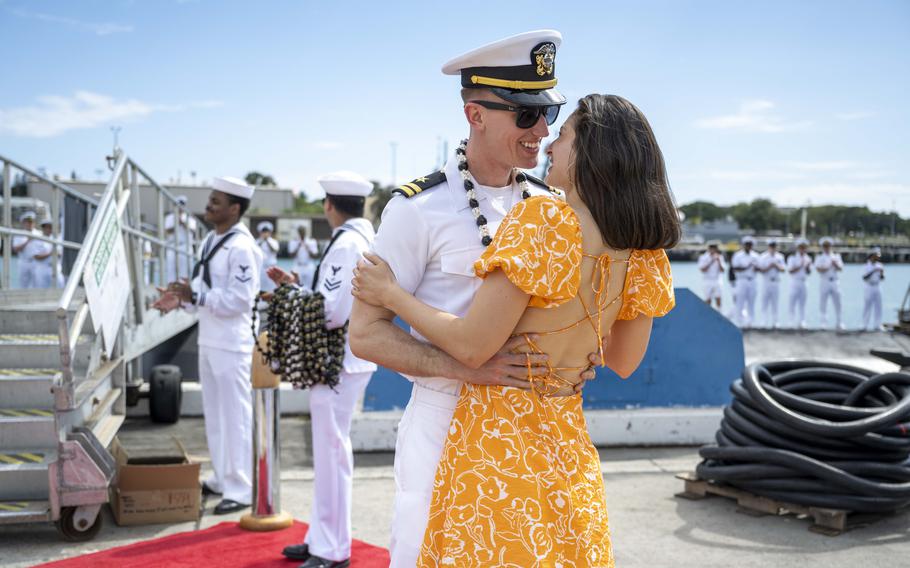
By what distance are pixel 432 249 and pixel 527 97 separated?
51cm

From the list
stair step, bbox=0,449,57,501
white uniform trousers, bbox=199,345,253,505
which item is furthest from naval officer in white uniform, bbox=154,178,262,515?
stair step, bbox=0,449,57,501

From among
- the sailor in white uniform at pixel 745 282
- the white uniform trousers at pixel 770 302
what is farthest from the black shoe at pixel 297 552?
the white uniform trousers at pixel 770 302

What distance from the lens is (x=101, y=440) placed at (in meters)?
5.32

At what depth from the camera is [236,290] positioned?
20.0ft

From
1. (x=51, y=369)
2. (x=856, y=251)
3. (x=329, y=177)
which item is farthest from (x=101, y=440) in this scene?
(x=856, y=251)

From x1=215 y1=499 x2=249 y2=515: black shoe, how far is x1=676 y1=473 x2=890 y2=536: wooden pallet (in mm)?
3094

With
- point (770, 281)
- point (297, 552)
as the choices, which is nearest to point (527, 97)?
point (297, 552)

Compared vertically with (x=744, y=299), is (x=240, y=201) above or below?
above

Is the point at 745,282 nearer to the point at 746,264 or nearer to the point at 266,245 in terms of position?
the point at 746,264

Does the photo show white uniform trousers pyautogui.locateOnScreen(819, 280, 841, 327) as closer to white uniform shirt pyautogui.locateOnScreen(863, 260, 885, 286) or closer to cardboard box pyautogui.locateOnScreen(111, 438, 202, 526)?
white uniform shirt pyautogui.locateOnScreen(863, 260, 885, 286)

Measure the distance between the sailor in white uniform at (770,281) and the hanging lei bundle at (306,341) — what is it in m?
18.6

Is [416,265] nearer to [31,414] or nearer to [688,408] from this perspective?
[31,414]

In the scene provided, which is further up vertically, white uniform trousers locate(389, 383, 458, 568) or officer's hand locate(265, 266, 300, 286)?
officer's hand locate(265, 266, 300, 286)

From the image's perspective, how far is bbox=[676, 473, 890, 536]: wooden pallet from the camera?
545cm
